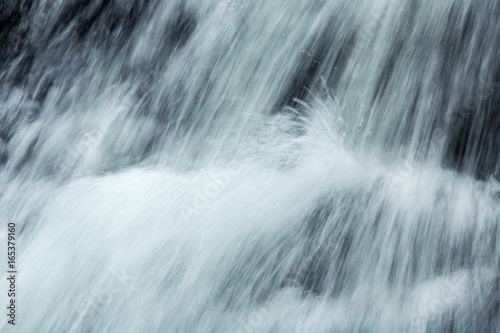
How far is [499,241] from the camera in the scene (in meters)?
2.79

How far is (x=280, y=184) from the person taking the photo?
119 inches

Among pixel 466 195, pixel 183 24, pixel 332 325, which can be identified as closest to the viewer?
pixel 332 325

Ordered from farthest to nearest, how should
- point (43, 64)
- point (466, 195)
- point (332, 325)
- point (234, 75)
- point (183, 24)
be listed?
point (43, 64), point (183, 24), point (234, 75), point (466, 195), point (332, 325)

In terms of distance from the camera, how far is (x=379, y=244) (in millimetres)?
2844

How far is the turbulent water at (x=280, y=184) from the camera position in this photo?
279 cm

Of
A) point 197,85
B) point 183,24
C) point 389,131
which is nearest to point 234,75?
point 197,85

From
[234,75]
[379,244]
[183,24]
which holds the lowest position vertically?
[379,244]

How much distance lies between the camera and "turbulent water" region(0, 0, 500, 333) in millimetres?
2793

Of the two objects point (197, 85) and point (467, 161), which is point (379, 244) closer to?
point (467, 161)

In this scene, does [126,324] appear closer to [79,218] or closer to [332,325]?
[79,218]

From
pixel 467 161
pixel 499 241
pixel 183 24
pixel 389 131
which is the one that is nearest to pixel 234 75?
pixel 183 24

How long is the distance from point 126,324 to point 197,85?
5.35 feet

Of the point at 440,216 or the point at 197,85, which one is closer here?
the point at 440,216

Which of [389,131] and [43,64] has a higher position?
[389,131]
